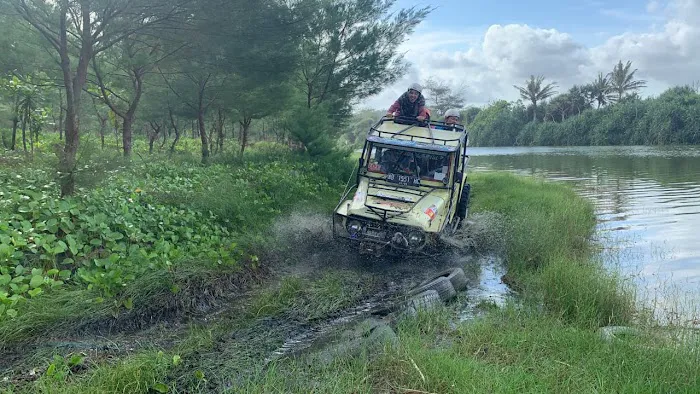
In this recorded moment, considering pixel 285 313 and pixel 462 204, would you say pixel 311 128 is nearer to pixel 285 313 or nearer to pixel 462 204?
pixel 462 204

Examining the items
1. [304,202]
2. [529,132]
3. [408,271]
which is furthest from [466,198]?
[529,132]

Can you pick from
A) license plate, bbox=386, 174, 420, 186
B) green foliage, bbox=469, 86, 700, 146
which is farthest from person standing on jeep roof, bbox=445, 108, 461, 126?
green foliage, bbox=469, 86, 700, 146

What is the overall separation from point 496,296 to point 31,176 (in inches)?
306

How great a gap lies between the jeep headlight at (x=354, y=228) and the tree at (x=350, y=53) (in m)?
11.9

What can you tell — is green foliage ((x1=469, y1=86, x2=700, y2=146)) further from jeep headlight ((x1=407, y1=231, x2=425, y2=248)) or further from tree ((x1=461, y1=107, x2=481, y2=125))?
jeep headlight ((x1=407, y1=231, x2=425, y2=248))

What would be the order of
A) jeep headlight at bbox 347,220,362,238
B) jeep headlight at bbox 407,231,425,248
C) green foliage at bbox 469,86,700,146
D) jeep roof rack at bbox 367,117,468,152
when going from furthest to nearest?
green foliage at bbox 469,86,700,146
jeep roof rack at bbox 367,117,468,152
jeep headlight at bbox 347,220,362,238
jeep headlight at bbox 407,231,425,248

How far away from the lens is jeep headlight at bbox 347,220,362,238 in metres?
7.70

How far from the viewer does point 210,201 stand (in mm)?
8984

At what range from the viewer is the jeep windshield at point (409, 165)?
8.83m

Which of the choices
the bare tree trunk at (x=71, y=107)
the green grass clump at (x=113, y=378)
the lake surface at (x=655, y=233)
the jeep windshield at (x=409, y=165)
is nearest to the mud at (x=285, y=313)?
the green grass clump at (x=113, y=378)

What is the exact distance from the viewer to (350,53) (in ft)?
65.4

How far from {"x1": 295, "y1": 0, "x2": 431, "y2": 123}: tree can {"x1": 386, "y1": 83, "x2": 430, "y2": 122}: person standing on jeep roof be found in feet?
28.1

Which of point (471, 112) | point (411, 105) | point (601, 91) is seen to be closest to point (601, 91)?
point (601, 91)

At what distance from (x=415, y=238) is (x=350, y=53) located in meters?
14.1
